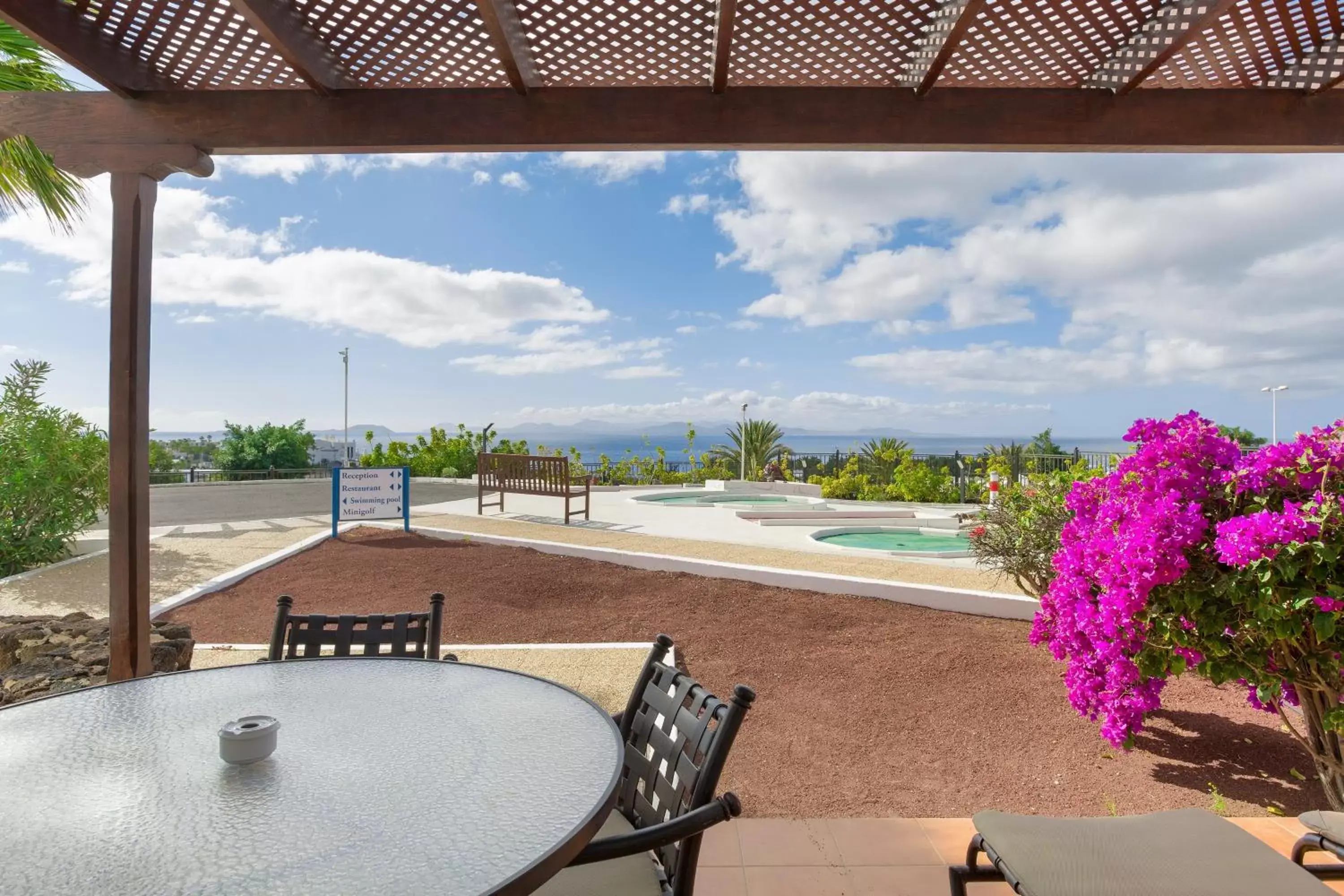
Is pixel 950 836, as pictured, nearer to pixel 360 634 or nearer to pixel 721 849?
pixel 721 849

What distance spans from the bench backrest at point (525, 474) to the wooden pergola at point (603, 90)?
21.9 ft

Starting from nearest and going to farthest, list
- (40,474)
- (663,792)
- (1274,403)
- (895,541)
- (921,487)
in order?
(663,792), (40,474), (895,541), (921,487), (1274,403)

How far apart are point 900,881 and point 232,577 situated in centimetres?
586

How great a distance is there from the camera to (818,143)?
265cm

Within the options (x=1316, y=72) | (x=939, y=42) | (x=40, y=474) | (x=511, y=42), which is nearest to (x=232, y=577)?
(x=40, y=474)

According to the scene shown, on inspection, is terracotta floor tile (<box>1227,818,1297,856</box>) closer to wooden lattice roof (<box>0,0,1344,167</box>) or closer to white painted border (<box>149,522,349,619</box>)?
wooden lattice roof (<box>0,0,1344,167</box>)

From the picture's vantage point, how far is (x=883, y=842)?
2125 mm

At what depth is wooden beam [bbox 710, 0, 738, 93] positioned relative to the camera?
7.05ft

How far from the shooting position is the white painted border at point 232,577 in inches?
203

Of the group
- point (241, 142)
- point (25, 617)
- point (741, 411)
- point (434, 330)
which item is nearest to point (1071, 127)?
point (241, 142)

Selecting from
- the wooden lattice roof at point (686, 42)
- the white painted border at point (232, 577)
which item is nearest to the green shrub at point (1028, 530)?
the wooden lattice roof at point (686, 42)

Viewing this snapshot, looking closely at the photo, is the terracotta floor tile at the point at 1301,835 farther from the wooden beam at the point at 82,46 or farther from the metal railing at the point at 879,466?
the metal railing at the point at 879,466

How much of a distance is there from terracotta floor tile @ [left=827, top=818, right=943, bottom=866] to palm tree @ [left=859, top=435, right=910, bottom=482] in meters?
11.9

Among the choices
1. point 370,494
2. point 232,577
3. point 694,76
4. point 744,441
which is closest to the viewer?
point 694,76
